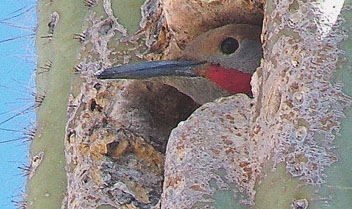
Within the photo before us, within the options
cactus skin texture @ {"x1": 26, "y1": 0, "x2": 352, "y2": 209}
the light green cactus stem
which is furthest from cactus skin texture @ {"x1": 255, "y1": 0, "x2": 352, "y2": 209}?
the light green cactus stem

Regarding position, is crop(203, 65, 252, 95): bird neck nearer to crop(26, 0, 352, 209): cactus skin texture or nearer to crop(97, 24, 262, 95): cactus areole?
crop(97, 24, 262, 95): cactus areole

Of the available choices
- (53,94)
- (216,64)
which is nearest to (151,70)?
(216,64)

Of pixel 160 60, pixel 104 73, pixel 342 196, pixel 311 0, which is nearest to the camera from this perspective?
pixel 342 196

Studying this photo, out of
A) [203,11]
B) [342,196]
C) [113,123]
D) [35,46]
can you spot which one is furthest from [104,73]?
[342,196]

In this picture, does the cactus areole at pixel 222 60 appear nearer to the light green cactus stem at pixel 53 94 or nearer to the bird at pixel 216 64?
the bird at pixel 216 64

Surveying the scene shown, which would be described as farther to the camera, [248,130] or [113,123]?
[113,123]

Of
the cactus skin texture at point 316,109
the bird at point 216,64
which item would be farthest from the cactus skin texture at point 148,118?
the bird at point 216,64

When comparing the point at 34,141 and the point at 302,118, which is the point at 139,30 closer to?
the point at 34,141
